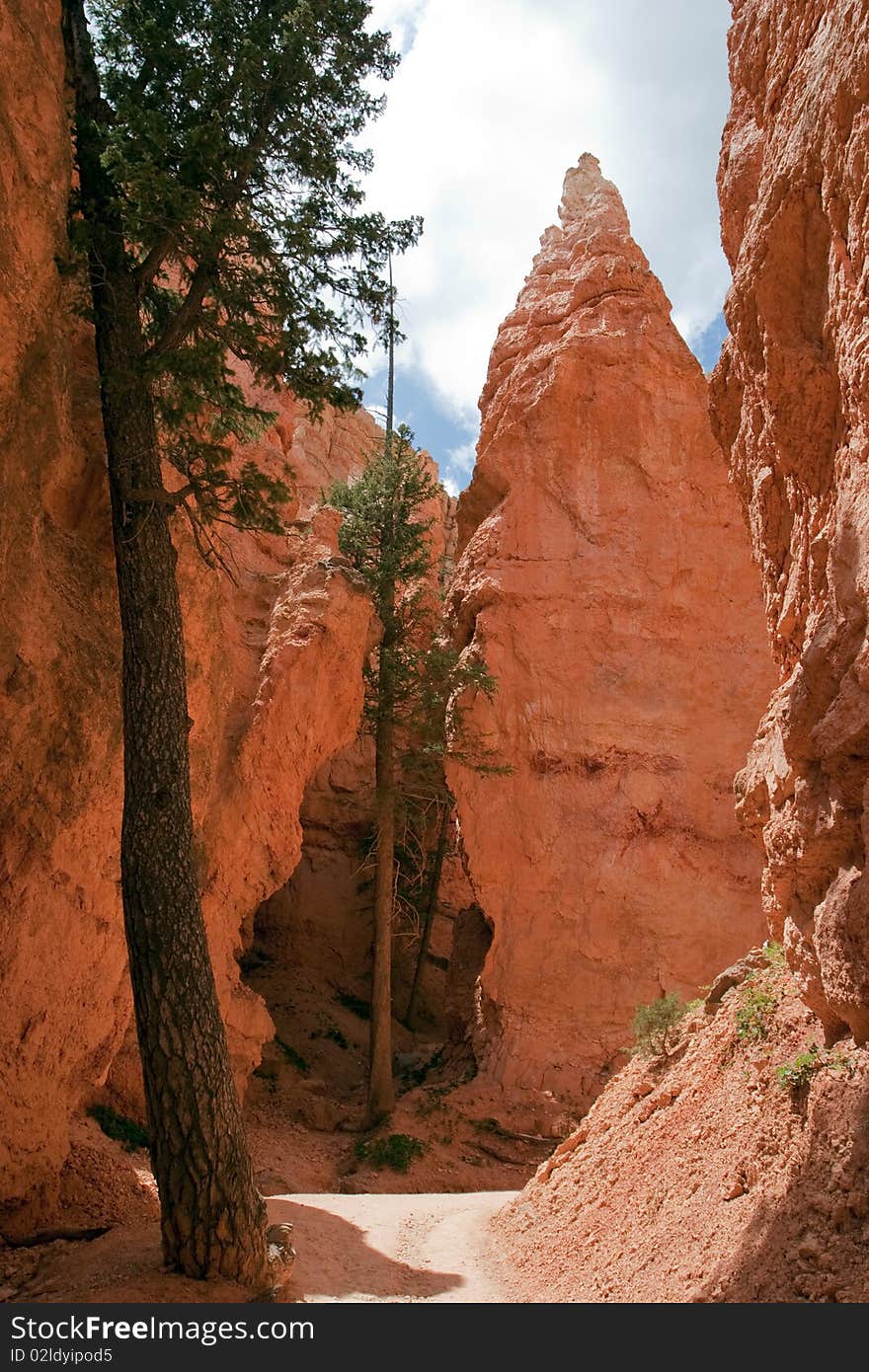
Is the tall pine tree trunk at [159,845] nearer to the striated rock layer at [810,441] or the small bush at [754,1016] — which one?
the small bush at [754,1016]

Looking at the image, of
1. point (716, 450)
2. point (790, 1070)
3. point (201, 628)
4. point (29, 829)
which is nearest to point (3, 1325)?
point (29, 829)

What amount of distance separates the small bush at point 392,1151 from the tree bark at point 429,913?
770 centimetres

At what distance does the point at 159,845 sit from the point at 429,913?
16.6 meters

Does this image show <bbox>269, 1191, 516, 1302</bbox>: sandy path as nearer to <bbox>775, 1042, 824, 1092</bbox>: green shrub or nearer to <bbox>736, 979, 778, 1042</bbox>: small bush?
<bbox>736, 979, 778, 1042</bbox>: small bush

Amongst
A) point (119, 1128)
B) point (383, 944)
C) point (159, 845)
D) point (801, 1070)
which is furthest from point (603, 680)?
point (801, 1070)

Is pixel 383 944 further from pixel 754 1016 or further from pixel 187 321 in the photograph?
pixel 187 321

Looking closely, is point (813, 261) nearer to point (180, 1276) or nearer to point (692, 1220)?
point (692, 1220)

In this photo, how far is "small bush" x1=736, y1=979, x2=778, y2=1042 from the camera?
6.85m

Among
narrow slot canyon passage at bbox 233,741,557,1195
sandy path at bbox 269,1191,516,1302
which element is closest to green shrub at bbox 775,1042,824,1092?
sandy path at bbox 269,1191,516,1302

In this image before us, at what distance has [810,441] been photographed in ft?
19.9

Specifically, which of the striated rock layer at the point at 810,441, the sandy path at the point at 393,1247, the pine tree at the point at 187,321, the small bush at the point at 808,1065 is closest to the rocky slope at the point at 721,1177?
the small bush at the point at 808,1065

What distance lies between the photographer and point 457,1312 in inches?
227

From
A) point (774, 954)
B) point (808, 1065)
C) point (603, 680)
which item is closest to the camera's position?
point (808, 1065)

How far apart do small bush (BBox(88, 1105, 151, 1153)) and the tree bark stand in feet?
38.7
